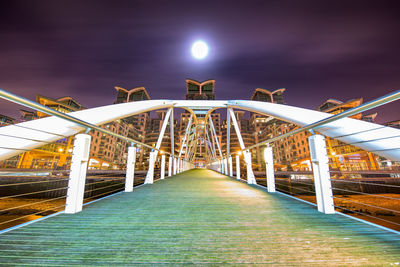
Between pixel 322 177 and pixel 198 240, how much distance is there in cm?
208

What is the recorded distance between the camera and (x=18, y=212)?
14.0 m

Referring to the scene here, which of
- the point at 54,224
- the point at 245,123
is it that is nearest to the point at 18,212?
the point at 54,224

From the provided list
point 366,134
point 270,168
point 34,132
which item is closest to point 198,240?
point 270,168

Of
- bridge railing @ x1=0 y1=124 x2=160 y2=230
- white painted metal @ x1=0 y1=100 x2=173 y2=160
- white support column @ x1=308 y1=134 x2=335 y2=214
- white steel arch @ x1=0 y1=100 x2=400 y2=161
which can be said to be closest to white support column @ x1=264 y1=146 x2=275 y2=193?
white steel arch @ x1=0 y1=100 x2=400 y2=161

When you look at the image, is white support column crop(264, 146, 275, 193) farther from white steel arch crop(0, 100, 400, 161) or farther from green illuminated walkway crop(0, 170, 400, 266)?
green illuminated walkway crop(0, 170, 400, 266)

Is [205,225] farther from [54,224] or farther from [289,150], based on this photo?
[289,150]

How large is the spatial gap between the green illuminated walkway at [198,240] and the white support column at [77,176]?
0.17m

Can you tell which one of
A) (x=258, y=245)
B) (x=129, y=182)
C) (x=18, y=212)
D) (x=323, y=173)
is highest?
(x=323, y=173)

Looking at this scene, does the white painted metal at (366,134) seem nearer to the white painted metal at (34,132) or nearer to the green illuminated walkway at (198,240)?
the green illuminated walkway at (198,240)

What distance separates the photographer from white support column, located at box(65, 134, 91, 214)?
221cm

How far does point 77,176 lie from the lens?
2.28 m

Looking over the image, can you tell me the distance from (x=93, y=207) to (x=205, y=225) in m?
1.96

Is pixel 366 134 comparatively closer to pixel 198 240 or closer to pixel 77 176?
pixel 198 240

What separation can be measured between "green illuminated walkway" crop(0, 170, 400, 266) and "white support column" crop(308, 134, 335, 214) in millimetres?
148
